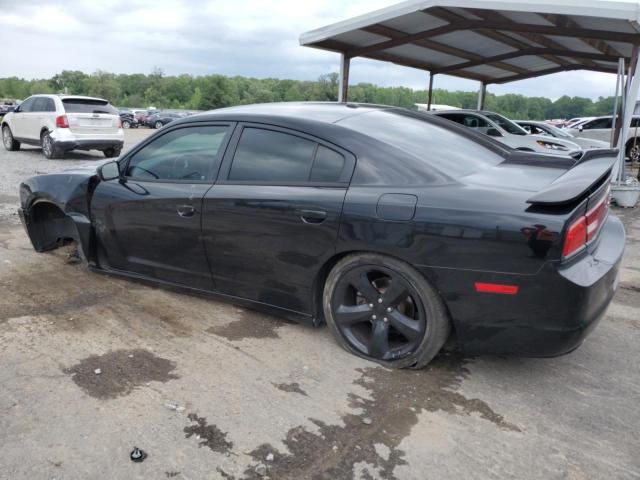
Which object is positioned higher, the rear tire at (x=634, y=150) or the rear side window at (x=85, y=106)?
the rear side window at (x=85, y=106)

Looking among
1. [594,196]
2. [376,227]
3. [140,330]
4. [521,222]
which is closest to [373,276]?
[376,227]

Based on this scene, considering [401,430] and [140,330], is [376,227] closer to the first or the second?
[401,430]

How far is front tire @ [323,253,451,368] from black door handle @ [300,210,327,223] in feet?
0.89

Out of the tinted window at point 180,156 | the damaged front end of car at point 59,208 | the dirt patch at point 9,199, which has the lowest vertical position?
the dirt patch at point 9,199

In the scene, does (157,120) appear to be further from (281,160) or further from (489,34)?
(281,160)

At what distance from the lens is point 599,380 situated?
300cm

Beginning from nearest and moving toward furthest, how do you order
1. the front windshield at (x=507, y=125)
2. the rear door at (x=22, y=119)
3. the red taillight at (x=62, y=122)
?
1. the red taillight at (x=62, y=122)
2. the front windshield at (x=507, y=125)
3. the rear door at (x=22, y=119)

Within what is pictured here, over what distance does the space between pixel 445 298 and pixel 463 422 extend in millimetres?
609

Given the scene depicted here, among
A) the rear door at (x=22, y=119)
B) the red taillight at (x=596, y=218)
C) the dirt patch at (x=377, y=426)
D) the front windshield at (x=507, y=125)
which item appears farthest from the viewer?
the rear door at (x=22, y=119)

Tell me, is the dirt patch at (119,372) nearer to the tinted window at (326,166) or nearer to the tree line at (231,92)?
the tinted window at (326,166)

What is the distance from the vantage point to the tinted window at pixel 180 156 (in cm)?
362

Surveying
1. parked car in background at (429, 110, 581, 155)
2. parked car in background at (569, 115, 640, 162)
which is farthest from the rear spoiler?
parked car in background at (569, 115, 640, 162)

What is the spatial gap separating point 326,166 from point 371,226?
52cm

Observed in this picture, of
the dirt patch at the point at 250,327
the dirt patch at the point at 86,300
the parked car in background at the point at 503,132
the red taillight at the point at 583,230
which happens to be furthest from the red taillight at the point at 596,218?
the parked car in background at the point at 503,132
